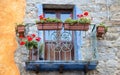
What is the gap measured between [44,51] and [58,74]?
657mm

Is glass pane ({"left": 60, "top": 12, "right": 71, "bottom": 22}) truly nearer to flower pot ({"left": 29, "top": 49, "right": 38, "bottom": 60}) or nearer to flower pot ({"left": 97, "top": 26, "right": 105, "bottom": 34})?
flower pot ({"left": 97, "top": 26, "right": 105, "bottom": 34})

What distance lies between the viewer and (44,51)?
411 inches

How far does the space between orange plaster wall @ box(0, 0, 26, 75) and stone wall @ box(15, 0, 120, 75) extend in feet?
0.47

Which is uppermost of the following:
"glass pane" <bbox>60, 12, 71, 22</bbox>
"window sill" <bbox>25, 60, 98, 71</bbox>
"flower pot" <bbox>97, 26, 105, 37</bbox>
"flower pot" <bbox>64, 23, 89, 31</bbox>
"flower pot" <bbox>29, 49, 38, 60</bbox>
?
"glass pane" <bbox>60, 12, 71, 22</bbox>

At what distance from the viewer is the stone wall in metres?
10.4

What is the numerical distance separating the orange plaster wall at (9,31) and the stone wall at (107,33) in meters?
0.14

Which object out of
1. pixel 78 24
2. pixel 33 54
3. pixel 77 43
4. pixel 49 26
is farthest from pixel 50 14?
pixel 33 54

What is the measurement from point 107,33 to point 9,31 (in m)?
2.38

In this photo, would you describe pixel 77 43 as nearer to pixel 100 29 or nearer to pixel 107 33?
pixel 100 29

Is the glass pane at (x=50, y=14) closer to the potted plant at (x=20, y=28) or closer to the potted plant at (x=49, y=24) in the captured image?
the potted plant at (x=20, y=28)

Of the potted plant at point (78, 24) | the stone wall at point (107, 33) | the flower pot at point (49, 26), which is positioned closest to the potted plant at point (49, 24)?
the flower pot at point (49, 26)

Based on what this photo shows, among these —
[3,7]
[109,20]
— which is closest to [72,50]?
[109,20]

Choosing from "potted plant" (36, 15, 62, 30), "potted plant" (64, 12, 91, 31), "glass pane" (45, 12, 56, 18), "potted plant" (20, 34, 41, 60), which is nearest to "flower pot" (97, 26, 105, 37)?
"potted plant" (64, 12, 91, 31)

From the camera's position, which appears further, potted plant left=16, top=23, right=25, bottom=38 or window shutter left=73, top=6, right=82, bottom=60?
window shutter left=73, top=6, right=82, bottom=60
